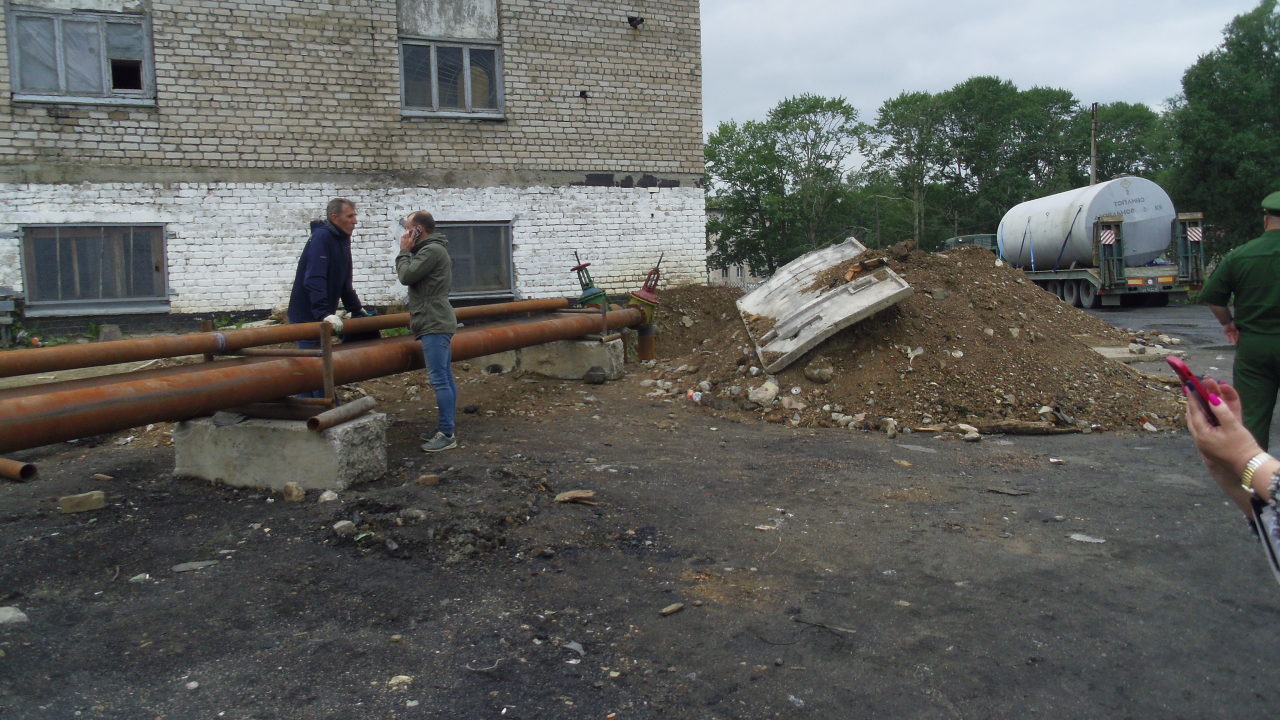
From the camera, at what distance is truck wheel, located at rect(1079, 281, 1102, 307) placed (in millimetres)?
19922

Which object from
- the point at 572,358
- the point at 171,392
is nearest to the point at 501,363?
the point at 572,358

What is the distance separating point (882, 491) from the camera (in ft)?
17.3

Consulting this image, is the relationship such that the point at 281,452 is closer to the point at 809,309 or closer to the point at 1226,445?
the point at 1226,445


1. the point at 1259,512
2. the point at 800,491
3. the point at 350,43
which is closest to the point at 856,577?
the point at 800,491

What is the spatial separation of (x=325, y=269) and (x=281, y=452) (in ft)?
4.71

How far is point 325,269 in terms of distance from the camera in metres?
5.77

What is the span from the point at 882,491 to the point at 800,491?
514 millimetres

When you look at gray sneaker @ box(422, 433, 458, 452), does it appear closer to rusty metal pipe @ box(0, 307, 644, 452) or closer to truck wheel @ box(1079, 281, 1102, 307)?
rusty metal pipe @ box(0, 307, 644, 452)

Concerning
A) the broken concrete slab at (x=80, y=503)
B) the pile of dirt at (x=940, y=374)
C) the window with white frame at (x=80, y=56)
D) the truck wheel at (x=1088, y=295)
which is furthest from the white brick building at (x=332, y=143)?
the truck wheel at (x=1088, y=295)

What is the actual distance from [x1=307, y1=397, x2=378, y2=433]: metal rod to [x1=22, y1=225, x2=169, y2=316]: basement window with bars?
6.95m

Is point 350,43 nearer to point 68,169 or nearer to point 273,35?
point 273,35

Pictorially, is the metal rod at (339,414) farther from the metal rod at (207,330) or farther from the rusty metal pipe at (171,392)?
the metal rod at (207,330)

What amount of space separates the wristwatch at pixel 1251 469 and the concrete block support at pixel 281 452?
432cm

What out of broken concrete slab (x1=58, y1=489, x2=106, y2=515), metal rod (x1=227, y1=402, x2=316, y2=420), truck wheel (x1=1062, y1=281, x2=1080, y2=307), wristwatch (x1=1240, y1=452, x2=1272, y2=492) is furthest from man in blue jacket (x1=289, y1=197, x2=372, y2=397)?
truck wheel (x1=1062, y1=281, x2=1080, y2=307)
